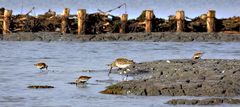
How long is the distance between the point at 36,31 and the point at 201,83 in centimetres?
2301

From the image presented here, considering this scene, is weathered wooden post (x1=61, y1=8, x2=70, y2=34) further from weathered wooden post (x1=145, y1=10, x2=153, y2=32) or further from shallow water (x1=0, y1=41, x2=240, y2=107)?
weathered wooden post (x1=145, y1=10, x2=153, y2=32)

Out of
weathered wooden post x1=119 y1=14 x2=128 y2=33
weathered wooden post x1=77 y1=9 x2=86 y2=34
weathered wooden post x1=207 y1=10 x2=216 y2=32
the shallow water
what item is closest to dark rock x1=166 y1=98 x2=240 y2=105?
the shallow water

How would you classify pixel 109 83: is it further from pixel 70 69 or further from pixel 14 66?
pixel 14 66

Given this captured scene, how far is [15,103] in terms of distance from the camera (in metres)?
17.4

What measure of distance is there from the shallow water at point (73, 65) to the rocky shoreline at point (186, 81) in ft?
1.46

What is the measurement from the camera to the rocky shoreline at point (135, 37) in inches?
1497

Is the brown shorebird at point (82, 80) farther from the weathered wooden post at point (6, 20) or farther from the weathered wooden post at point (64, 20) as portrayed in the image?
the weathered wooden post at point (6, 20)

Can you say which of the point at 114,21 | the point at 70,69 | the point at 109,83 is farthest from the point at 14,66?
the point at 114,21

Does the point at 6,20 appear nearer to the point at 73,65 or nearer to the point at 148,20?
the point at 148,20

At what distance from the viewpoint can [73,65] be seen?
26.7 m

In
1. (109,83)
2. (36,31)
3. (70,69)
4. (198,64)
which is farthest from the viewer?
(36,31)

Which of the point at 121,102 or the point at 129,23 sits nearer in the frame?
the point at 121,102

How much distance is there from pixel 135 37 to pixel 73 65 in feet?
40.3

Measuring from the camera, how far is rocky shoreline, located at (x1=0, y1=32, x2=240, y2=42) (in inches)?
1497
